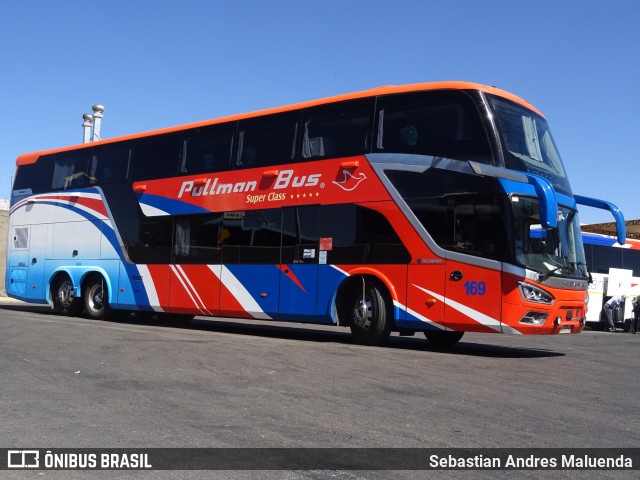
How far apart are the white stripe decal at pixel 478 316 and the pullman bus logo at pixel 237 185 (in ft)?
10.7

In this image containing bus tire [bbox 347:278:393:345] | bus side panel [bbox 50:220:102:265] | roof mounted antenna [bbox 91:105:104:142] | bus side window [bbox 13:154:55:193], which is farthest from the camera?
roof mounted antenna [bbox 91:105:104:142]

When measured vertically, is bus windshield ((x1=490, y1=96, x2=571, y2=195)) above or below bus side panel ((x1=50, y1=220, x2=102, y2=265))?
above

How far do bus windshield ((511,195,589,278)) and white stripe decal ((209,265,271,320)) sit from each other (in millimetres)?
5249

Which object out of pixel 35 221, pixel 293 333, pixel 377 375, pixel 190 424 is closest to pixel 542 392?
pixel 377 375

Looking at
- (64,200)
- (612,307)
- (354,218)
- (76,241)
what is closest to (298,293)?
(354,218)

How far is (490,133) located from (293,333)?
6.86 metres

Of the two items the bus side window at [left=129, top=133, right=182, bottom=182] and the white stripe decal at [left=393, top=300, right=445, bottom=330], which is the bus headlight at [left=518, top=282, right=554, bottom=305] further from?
the bus side window at [left=129, top=133, right=182, bottom=182]

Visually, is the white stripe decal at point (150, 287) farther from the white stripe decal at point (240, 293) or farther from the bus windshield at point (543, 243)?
the bus windshield at point (543, 243)

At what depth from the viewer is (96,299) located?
18406mm

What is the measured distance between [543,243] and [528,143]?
174cm

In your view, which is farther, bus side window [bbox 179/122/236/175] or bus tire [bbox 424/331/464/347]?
bus side window [bbox 179/122/236/175]

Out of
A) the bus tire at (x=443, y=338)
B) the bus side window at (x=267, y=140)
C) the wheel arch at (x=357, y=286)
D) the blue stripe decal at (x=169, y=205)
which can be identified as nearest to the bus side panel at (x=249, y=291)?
the wheel arch at (x=357, y=286)

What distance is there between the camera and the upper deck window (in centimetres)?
1151

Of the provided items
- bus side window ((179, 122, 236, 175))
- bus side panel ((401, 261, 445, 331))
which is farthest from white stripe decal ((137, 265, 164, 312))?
bus side panel ((401, 261, 445, 331))
